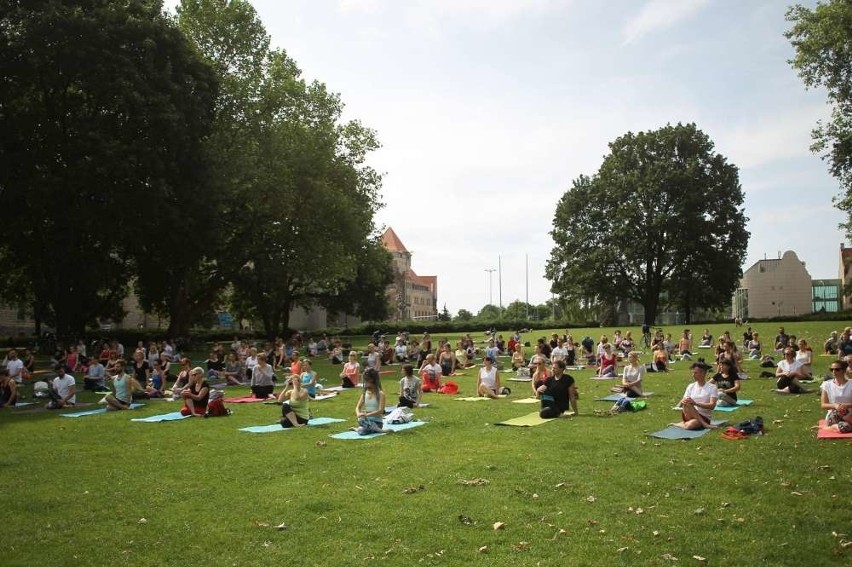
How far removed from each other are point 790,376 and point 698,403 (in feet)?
19.7

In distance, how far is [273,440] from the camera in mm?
12602

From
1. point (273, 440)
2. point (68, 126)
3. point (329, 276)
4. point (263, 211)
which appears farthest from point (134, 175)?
point (273, 440)

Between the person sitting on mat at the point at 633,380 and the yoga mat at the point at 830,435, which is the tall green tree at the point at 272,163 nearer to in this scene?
the person sitting on mat at the point at 633,380

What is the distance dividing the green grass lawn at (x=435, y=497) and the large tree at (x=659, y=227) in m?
48.6

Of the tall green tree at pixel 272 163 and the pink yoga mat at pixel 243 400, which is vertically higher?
the tall green tree at pixel 272 163

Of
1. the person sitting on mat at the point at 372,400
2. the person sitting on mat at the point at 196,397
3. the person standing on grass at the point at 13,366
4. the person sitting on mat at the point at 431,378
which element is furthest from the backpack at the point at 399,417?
the person standing on grass at the point at 13,366

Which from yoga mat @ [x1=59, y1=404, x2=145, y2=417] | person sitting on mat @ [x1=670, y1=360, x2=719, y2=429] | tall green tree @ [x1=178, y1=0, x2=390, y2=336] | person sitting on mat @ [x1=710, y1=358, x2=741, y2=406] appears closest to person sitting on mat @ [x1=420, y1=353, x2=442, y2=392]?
person sitting on mat @ [x1=710, y1=358, x2=741, y2=406]

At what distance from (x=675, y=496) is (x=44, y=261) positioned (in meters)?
33.7

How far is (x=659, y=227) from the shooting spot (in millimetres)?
59375

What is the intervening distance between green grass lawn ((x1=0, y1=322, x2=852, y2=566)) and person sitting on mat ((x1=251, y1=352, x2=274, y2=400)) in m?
6.03

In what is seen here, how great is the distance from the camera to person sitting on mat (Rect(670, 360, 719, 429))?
40.6ft

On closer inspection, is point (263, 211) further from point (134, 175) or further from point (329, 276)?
point (134, 175)

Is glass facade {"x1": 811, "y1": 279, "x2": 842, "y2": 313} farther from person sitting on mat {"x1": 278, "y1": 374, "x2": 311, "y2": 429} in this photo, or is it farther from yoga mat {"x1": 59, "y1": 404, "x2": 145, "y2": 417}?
yoga mat {"x1": 59, "y1": 404, "x2": 145, "y2": 417}

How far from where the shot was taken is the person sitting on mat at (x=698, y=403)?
12375 millimetres
